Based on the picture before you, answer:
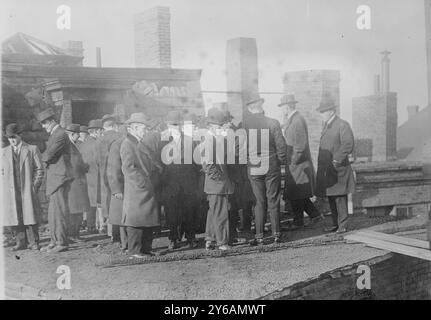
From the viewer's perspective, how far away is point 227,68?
1023 centimetres

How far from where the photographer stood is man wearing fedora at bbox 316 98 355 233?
7.18m

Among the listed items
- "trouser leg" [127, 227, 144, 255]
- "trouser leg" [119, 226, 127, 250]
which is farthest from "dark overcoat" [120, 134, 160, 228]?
"trouser leg" [119, 226, 127, 250]

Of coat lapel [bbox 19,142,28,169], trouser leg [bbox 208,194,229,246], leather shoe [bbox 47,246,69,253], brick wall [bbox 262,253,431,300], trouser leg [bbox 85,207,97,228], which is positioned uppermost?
coat lapel [bbox 19,142,28,169]

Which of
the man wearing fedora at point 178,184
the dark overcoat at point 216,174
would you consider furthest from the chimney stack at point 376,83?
the dark overcoat at point 216,174

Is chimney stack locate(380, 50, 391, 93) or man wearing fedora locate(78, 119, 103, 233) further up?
chimney stack locate(380, 50, 391, 93)

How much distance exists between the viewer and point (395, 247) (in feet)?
20.6

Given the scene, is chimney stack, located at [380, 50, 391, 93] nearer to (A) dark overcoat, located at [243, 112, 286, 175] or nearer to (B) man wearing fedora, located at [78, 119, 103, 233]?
(A) dark overcoat, located at [243, 112, 286, 175]

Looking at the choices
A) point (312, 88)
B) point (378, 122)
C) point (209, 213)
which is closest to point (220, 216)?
point (209, 213)

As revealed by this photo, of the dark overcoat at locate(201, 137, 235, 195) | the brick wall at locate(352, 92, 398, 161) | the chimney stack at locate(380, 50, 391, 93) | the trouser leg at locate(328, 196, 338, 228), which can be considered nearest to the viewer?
the dark overcoat at locate(201, 137, 235, 195)
